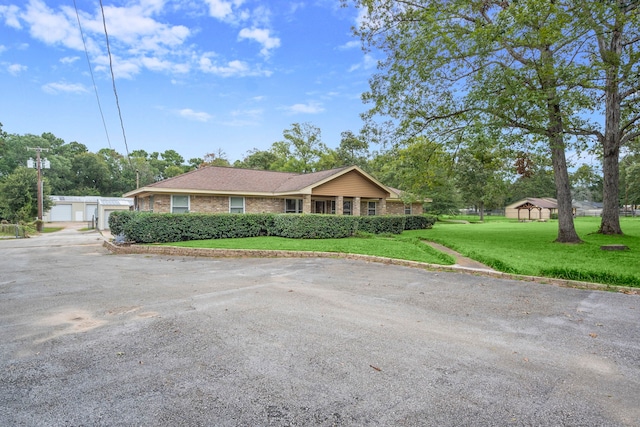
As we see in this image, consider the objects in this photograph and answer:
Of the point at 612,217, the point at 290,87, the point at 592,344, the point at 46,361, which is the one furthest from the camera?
the point at 290,87

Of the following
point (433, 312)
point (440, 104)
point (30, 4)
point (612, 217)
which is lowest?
point (433, 312)

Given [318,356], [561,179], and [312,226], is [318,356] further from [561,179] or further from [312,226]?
[561,179]

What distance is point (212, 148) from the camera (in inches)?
2074

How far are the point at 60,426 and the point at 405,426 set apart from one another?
230 cm

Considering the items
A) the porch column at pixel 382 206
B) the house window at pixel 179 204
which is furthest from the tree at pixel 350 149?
the house window at pixel 179 204

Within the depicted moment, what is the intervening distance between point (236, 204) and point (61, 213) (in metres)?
34.6

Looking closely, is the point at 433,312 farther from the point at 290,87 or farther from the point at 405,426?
the point at 290,87

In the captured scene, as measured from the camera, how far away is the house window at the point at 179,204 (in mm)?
18172

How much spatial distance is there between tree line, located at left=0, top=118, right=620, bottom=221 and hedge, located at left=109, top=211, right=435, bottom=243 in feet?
15.4

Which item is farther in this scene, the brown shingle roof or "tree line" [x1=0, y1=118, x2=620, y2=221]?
the brown shingle roof

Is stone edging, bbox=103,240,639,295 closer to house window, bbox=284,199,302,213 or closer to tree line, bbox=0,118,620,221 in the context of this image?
tree line, bbox=0,118,620,221

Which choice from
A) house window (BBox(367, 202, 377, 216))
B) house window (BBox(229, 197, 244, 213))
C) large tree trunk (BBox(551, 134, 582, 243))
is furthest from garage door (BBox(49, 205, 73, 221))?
large tree trunk (BBox(551, 134, 582, 243))

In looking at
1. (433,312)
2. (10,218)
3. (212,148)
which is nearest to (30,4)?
(433,312)

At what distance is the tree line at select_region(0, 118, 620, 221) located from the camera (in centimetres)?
1733
